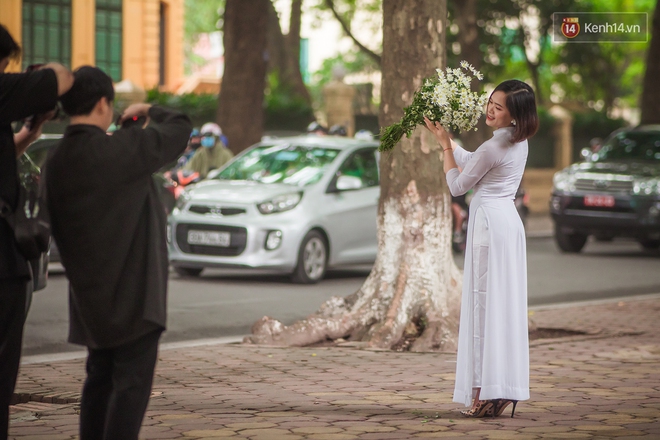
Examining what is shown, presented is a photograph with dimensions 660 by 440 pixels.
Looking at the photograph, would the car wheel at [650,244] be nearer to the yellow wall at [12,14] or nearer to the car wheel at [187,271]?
the car wheel at [187,271]

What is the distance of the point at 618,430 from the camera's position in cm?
566

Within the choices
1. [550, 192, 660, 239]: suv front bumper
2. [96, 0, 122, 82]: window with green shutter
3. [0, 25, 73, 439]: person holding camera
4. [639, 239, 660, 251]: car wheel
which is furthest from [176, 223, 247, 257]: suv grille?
[96, 0, 122, 82]: window with green shutter

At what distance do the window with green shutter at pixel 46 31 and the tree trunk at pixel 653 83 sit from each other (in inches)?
767

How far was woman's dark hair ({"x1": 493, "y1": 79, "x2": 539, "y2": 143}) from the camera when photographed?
19.5 ft

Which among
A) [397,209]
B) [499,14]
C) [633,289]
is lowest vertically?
[633,289]

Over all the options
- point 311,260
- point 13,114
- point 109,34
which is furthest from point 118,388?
point 109,34

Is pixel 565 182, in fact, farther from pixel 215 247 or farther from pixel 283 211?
pixel 215 247

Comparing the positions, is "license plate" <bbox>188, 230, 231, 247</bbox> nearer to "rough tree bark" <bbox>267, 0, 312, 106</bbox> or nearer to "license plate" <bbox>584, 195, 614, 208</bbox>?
"license plate" <bbox>584, 195, 614, 208</bbox>

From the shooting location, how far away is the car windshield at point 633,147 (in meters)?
18.6

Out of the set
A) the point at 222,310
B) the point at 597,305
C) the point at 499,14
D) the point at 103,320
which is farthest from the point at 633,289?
the point at 499,14

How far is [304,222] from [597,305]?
357 centimetres

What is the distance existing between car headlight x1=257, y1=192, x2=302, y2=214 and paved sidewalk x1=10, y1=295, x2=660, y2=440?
4.61 meters

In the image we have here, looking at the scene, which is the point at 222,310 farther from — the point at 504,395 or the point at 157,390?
the point at 504,395

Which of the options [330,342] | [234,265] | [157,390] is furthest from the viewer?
[234,265]
